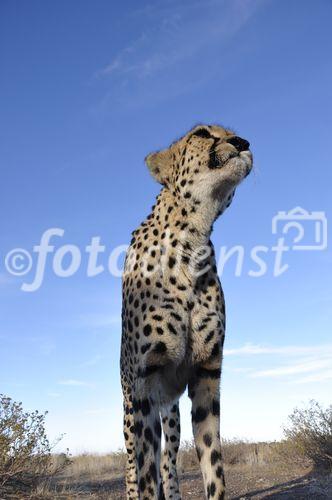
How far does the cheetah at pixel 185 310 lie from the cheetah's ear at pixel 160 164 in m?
0.04

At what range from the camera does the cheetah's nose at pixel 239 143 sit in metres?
4.43

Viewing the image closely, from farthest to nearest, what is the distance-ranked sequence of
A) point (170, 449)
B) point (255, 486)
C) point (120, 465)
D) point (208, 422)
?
point (120, 465), point (255, 486), point (170, 449), point (208, 422)

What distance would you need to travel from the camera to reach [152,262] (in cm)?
452

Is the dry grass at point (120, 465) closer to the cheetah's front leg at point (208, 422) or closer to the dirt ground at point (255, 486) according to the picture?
the dirt ground at point (255, 486)

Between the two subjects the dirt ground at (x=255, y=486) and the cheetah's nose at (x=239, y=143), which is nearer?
the cheetah's nose at (x=239, y=143)

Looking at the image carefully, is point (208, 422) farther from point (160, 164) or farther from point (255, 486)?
point (255, 486)

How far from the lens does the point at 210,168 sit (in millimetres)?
4352

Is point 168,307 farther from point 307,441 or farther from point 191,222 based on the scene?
point 307,441

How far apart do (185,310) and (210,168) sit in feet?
3.41

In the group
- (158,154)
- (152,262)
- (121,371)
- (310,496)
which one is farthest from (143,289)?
(310,496)

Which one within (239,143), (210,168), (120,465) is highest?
(239,143)

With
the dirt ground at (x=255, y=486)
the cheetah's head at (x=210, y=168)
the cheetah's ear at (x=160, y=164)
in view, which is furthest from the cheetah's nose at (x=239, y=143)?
the dirt ground at (x=255, y=486)

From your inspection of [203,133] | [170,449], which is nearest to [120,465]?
[170,449]

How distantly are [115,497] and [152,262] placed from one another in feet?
16.8
